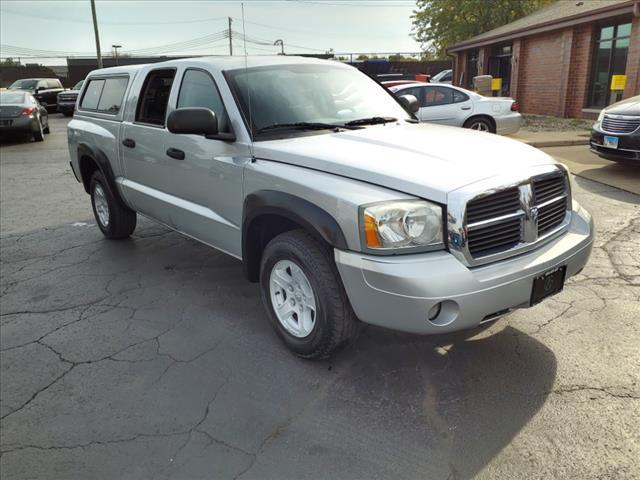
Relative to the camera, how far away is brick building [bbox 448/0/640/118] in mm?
15570

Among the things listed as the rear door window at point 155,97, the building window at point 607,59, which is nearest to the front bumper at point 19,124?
the rear door window at point 155,97

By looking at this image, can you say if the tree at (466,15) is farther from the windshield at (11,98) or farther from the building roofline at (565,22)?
the windshield at (11,98)

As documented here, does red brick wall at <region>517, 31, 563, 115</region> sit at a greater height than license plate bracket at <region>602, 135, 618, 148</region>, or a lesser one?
greater

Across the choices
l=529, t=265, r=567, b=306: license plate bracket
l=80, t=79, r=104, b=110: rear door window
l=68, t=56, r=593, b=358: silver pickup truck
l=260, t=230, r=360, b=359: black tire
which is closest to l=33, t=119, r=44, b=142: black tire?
l=80, t=79, r=104, b=110: rear door window

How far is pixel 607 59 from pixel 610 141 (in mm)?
10788

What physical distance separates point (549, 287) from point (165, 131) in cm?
314

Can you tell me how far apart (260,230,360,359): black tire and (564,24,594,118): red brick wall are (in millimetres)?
17484

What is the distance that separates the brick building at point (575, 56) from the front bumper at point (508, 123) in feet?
17.6

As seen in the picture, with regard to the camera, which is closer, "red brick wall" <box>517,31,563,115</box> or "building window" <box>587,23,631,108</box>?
"building window" <box>587,23,631,108</box>

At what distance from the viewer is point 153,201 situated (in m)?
4.78

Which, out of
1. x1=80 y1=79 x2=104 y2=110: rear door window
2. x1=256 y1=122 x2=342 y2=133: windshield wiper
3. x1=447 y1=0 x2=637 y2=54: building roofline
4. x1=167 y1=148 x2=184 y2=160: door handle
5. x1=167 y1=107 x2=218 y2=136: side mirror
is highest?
x1=447 y1=0 x2=637 y2=54: building roofline

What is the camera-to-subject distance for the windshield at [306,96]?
3729 mm

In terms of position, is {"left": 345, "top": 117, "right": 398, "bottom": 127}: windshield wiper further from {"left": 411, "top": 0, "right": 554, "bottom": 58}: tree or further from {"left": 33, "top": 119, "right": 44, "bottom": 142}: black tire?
{"left": 411, "top": 0, "right": 554, "bottom": 58}: tree

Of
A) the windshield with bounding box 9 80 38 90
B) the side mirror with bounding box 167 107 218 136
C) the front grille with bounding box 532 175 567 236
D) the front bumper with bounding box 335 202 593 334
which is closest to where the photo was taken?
the front bumper with bounding box 335 202 593 334
